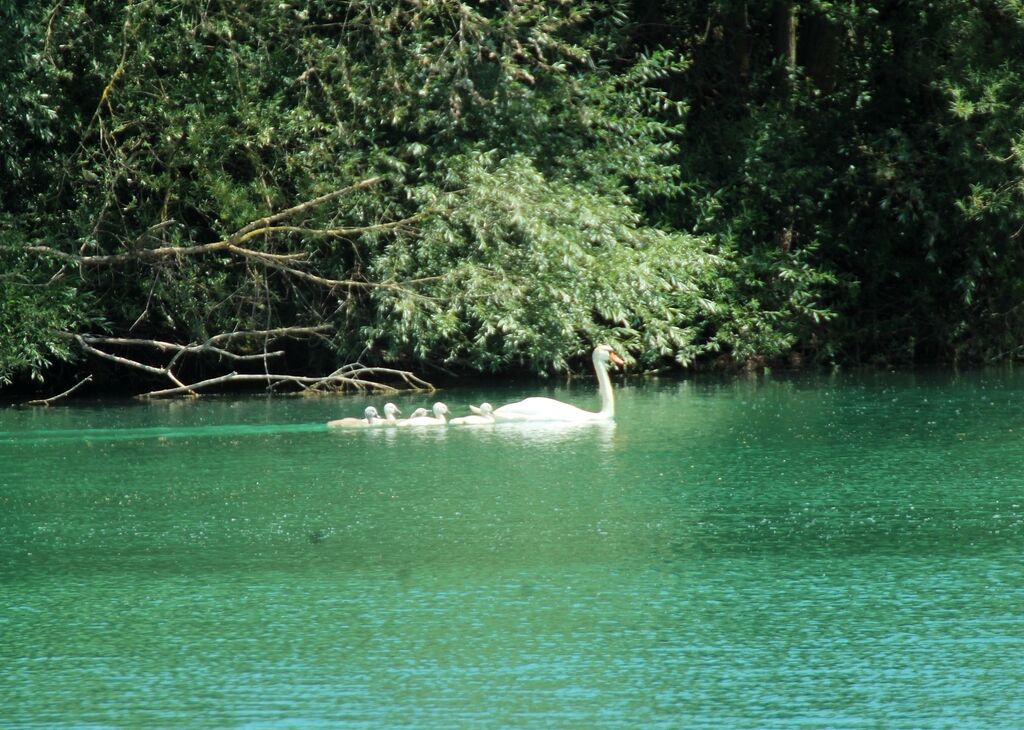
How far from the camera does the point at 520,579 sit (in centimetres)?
743

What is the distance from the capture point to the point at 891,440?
1260 centimetres

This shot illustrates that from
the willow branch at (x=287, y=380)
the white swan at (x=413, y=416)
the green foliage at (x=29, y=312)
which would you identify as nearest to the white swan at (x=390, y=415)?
the white swan at (x=413, y=416)

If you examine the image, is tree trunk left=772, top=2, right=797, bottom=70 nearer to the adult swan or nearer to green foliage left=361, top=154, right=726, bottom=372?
green foliage left=361, top=154, right=726, bottom=372

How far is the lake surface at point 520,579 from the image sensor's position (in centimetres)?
556

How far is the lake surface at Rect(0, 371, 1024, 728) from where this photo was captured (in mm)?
5559

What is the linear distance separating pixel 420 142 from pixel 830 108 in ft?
21.6

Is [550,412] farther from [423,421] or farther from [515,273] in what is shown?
[515,273]

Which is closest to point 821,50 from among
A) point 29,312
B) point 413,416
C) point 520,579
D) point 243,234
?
point 243,234

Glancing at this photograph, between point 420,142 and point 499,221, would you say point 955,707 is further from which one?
point 420,142

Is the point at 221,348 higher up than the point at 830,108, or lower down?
lower down

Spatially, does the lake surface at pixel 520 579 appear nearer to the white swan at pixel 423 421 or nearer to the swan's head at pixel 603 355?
the white swan at pixel 423 421

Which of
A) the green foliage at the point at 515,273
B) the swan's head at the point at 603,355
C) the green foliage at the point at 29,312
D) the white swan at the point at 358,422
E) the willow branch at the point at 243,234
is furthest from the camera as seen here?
the green foliage at the point at 515,273

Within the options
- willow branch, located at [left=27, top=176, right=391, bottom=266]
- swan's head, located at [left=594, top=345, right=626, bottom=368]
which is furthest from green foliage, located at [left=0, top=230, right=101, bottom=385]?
swan's head, located at [left=594, top=345, right=626, bottom=368]

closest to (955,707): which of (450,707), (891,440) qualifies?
(450,707)
